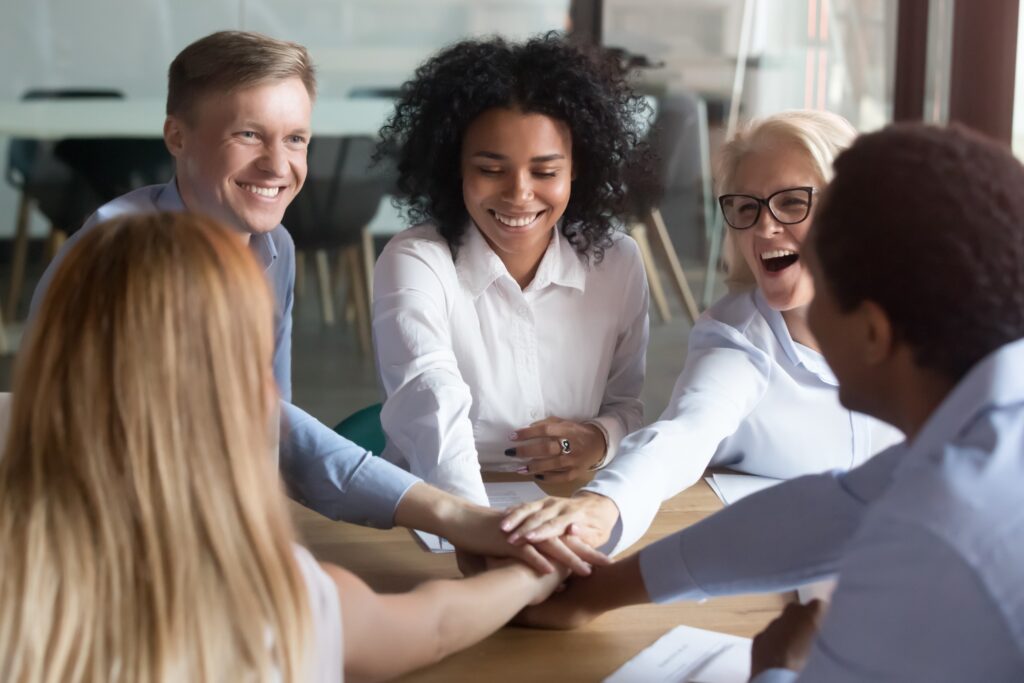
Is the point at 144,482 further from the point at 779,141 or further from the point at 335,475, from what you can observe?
the point at 779,141

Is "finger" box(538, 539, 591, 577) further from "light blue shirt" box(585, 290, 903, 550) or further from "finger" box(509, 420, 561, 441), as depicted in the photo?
"finger" box(509, 420, 561, 441)

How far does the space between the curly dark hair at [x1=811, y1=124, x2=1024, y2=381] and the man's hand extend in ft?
1.11

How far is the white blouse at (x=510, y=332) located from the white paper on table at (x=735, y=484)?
0.24 metres

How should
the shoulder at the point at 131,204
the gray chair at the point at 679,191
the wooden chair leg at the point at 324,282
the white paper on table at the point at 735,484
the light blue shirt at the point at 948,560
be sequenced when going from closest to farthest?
the light blue shirt at the point at 948,560 < the white paper on table at the point at 735,484 < the shoulder at the point at 131,204 < the wooden chair leg at the point at 324,282 < the gray chair at the point at 679,191

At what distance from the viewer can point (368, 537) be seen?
163 cm

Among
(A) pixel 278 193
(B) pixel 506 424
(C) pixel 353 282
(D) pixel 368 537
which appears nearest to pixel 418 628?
(D) pixel 368 537

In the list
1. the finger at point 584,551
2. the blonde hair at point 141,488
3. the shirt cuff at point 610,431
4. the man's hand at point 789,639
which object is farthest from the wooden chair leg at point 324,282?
the blonde hair at point 141,488

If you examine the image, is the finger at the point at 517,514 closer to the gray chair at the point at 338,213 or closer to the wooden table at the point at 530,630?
the wooden table at the point at 530,630

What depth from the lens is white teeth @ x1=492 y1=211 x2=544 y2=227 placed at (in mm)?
2164

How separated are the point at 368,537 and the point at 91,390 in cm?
77

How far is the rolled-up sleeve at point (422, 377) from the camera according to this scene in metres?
1.82

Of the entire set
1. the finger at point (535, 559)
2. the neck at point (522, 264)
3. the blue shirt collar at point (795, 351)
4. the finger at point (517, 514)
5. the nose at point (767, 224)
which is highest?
the nose at point (767, 224)

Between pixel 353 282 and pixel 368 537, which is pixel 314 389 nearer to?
pixel 353 282

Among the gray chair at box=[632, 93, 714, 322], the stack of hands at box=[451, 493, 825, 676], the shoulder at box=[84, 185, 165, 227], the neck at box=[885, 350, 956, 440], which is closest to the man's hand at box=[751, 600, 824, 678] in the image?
the stack of hands at box=[451, 493, 825, 676]
